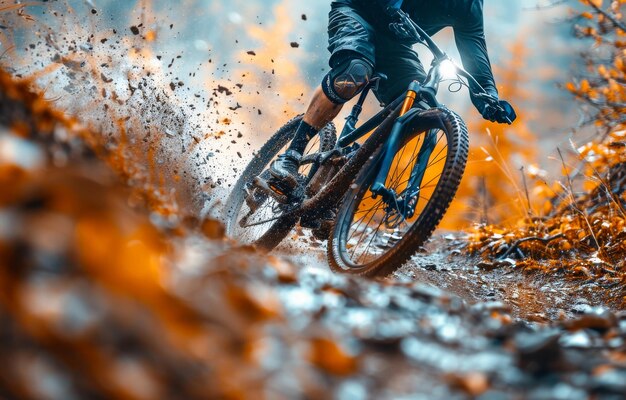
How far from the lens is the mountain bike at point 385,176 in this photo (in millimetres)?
2189

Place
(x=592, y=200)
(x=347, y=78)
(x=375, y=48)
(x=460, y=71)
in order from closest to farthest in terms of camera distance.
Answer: (x=460, y=71) < (x=347, y=78) < (x=375, y=48) < (x=592, y=200)

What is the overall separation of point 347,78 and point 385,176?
81cm

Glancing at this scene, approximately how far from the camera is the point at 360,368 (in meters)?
0.69

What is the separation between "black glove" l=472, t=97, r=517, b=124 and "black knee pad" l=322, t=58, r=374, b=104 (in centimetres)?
75

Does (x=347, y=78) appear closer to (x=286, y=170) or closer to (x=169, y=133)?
(x=286, y=170)

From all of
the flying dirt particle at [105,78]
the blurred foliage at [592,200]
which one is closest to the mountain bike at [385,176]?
the blurred foliage at [592,200]

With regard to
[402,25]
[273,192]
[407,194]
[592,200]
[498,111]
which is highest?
[592,200]

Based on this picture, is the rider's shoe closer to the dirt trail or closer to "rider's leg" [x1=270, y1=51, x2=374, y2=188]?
"rider's leg" [x1=270, y1=51, x2=374, y2=188]

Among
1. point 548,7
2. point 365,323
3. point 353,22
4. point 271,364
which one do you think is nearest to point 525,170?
point 548,7

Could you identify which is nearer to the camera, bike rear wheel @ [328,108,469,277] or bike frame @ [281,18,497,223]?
bike rear wheel @ [328,108,469,277]

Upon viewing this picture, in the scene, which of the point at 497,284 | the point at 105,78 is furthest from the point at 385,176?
the point at 105,78

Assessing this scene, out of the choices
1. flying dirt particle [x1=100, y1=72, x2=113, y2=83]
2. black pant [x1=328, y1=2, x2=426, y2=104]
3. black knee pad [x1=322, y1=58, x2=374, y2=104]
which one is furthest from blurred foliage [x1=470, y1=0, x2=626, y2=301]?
flying dirt particle [x1=100, y1=72, x2=113, y2=83]

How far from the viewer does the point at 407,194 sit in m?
2.74

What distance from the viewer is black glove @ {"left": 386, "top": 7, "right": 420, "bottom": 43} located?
277 cm
